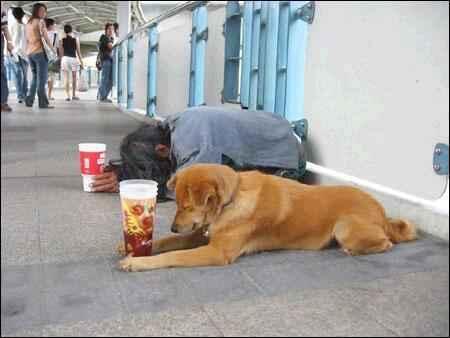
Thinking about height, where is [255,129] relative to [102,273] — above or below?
→ above

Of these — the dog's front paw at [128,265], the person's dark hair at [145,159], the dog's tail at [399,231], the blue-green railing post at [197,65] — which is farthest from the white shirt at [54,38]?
the blue-green railing post at [197,65]

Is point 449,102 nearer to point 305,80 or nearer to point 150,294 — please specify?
point 150,294

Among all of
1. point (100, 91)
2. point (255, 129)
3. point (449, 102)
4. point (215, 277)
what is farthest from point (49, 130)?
point (255, 129)

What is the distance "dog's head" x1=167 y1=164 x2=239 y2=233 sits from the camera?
141 cm

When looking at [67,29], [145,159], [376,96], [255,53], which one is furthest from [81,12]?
[255,53]

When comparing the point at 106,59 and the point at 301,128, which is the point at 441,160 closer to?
the point at 106,59

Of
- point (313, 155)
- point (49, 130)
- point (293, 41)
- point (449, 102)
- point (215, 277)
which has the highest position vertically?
point (293, 41)

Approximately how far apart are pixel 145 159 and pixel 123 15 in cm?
89

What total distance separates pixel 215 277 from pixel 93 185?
3.22 ft

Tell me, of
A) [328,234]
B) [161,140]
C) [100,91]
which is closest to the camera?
[100,91]

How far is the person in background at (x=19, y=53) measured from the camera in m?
0.92

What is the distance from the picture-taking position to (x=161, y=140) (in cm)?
218

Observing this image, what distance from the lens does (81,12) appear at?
97cm

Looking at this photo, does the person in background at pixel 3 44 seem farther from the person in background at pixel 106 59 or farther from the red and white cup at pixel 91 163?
the red and white cup at pixel 91 163
